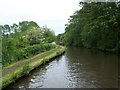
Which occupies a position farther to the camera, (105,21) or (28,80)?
(105,21)

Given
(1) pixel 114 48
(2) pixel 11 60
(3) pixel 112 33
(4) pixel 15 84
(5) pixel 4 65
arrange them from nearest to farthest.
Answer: (4) pixel 15 84 < (5) pixel 4 65 < (2) pixel 11 60 < (3) pixel 112 33 < (1) pixel 114 48

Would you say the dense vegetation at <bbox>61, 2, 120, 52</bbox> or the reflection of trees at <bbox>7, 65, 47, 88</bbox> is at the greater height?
the dense vegetation at <bbox>61, 2, 120, 52</bbox>

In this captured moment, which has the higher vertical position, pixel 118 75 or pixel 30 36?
pixel 30 36

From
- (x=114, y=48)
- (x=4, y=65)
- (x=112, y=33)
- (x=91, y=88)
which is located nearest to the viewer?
(x=91, y=88)

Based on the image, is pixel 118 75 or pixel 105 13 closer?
pixel 118 75

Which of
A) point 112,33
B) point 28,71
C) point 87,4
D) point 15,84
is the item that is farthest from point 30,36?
point 15,84

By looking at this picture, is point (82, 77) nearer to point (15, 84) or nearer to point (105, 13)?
point (15, 84)

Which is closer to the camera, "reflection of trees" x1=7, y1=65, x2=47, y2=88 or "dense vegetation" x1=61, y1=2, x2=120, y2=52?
"reflection of trees" x1=7, y1=65, x2=47, y2=88

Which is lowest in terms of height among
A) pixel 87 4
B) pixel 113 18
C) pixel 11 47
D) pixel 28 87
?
pixel 28 87

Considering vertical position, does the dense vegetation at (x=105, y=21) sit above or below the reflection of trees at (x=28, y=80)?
above

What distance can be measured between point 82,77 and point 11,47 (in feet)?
23.0

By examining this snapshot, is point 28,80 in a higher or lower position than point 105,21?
lower

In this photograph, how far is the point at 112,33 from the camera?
121 feet

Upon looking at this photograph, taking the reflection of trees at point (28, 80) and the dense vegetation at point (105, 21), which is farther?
the dense vegetation at point (105, 21)
